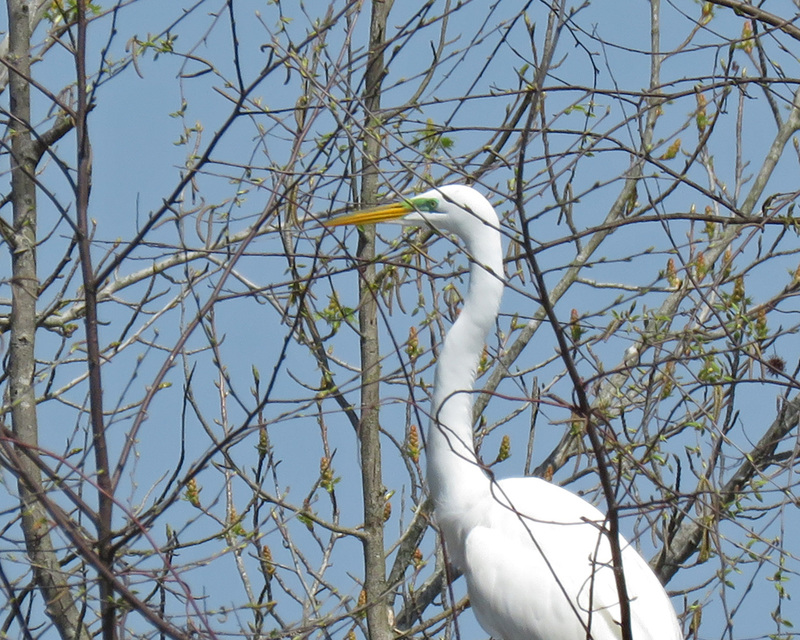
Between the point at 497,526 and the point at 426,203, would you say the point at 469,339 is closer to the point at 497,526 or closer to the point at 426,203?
the point at 426,203

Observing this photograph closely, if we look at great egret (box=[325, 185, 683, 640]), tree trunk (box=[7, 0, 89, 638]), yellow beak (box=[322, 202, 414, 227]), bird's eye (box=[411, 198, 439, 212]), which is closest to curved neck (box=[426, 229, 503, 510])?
great egret (box=[325, 185, 683, 640])

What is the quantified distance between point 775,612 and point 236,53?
2.36 m

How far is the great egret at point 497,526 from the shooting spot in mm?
3580

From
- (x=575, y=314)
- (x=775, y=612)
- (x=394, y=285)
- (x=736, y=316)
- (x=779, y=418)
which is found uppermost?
(x=394, y=285)

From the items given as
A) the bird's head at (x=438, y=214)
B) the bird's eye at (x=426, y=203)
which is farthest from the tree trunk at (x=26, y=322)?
the bird's eye at (x=426, y=203)

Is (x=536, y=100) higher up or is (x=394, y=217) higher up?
(x=394, y=217)

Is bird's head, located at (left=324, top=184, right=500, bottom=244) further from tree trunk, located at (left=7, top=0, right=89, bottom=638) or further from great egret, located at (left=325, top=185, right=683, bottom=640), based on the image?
tree trunk, located at (left=7, top=0, right=89, bottom=638)

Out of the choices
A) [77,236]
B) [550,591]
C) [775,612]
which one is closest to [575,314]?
[550,591]

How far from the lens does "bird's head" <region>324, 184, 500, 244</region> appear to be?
12.0ft

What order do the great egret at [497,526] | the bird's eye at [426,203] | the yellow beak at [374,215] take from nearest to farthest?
1. the great egret at [497,526]
2. the bird's eye at [426,203]
3. the yellow beak at [374,215]

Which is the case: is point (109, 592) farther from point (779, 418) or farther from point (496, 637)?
point (779, 418)

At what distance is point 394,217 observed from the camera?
13.3ft

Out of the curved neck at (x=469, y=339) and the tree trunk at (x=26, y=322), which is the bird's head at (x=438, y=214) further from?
the tree trunk at (x=26, y=322)

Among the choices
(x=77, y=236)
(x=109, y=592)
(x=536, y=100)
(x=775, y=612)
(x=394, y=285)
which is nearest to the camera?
(x=536, y=100)
